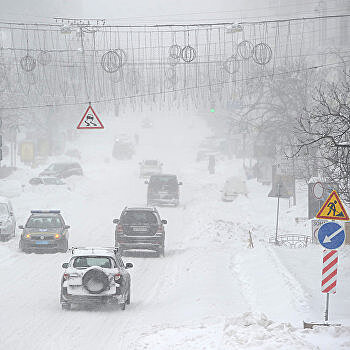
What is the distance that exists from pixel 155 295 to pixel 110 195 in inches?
1327

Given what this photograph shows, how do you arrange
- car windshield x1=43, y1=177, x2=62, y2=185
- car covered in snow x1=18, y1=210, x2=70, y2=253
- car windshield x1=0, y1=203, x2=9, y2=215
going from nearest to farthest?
1. car covered in snow x1=18, y1=210, x2=70, y2=253
2. car windshield x1=0, y1=203, x2=9, y2=215
3. car windshield x1=43, y1=177, x2=62, y2=185

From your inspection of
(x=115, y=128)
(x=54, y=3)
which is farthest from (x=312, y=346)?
(x=54, y=3)

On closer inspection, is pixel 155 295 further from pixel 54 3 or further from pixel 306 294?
pixel 54 3

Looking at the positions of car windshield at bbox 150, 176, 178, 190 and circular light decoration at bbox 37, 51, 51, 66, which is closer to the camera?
circular light decoration at bbox 37, 51, 51, 66

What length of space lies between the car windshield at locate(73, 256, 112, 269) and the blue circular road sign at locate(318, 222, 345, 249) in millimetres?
4655

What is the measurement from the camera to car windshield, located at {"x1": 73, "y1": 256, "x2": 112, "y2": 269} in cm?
1523

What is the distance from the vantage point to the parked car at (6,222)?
27266 millimetres

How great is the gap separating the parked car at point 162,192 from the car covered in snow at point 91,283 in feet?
87.5

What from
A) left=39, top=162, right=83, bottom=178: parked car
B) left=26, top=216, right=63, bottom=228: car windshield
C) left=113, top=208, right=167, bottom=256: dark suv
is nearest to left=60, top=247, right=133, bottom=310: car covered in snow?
left=113, top=208, right=167, bottom=256: dark suv

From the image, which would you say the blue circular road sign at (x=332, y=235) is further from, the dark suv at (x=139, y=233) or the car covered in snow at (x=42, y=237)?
the car covered in snow at (x=42, y=237)

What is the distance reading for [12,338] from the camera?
12180mm

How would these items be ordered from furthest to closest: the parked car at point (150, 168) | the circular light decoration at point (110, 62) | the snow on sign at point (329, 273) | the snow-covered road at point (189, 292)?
1. the parked car at point (150, 168)
2. the circular light decoration at point (110, 62)
3. the snow on sign at point (329, 273)
4. the snow-covered road at point (189, 292)

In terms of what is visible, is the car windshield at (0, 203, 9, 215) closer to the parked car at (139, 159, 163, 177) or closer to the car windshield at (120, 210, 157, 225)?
the car windshield at (120, 210, 157, 225)

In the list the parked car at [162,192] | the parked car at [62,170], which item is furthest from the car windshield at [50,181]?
the parked car at [162,192]
